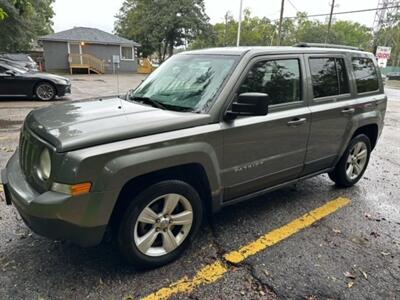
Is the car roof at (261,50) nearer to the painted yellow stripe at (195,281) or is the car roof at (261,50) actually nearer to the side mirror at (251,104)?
the side mirror at (251,104)

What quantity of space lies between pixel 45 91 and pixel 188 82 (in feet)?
33.2

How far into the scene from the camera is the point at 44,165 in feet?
8.03

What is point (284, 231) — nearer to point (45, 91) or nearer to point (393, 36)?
point (45, 91)

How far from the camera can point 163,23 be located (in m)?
34.3

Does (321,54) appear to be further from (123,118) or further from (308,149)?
(123,118)

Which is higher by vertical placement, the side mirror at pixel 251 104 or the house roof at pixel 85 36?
the house roof at pixel 85 36

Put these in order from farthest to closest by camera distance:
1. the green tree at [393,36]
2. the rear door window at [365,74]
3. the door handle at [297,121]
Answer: the green tree at [393,36]
the rear door window at [365,74]
the door handle at [297,121]

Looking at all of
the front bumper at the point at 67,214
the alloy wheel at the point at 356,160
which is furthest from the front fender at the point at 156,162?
the alloy wheel at the point at 356,160

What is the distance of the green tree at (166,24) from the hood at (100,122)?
3332 cm

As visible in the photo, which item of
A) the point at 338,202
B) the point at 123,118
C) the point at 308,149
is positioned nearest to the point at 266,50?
the point at 308,149

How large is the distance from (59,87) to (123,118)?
10.3 meters

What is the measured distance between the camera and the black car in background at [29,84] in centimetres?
1138

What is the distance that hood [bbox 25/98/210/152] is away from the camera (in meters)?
2.36

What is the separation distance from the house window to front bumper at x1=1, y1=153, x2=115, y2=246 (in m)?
32.3
